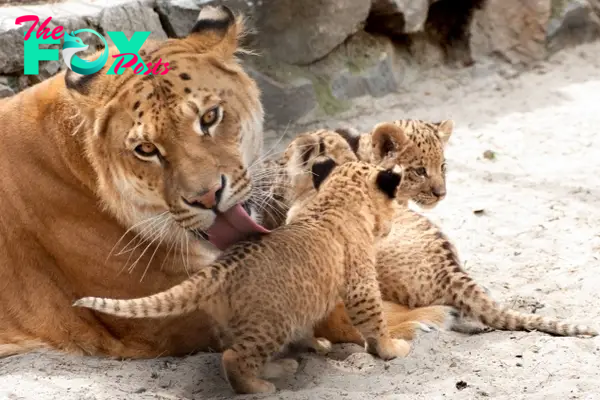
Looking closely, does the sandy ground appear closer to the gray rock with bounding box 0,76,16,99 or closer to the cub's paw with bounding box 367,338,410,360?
the cub's paw with bounding box 367,338,410,360

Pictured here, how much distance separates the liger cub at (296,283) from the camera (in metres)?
3.58

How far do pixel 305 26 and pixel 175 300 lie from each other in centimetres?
455

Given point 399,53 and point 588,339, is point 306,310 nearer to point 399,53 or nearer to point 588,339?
point 588,339

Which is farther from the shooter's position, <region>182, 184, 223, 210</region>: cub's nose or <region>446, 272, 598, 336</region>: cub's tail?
<region>446, 272, 598, 336</region>: cub's tail

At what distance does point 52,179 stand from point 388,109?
14.7ft

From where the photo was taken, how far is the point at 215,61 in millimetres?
4066

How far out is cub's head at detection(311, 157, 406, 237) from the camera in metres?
4.23

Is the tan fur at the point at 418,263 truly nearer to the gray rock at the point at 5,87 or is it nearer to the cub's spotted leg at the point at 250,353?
the cub's spotted leg at the point at 250,353

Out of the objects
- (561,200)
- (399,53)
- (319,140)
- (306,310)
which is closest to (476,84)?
(399,53)

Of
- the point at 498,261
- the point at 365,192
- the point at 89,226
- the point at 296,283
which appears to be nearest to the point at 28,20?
the point at 89,226

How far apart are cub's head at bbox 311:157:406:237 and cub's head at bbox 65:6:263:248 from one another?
448mm

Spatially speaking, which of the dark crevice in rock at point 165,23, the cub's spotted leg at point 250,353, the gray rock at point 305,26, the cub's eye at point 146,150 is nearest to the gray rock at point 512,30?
the gray rock at point 305,26

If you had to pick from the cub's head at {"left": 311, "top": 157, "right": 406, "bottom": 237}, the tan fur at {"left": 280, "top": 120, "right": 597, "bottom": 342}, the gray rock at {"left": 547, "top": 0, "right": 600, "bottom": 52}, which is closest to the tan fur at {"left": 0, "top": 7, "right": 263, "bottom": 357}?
the cub's head at {"left": 311, "top": 157, "right": 406, "bottom": 237}

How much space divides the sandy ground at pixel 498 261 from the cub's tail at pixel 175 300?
0.37m
